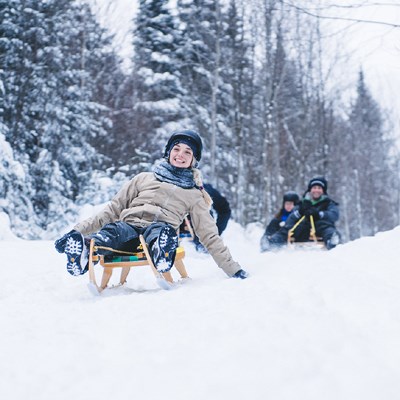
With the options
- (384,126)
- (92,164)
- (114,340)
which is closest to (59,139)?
(92,164)

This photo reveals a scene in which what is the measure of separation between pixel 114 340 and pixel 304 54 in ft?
50.4

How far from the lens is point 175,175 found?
3631 mm

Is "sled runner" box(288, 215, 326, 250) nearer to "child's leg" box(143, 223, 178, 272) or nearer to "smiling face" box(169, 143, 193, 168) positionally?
"smiling face" box(169, 143, 193, 168)

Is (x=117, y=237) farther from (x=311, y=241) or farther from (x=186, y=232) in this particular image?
(x=311, y=241)

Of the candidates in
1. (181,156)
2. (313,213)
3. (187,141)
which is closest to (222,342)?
(181,156)

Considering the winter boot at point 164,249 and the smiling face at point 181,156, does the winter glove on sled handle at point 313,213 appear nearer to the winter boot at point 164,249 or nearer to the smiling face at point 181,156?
the smiling face at point 181,156

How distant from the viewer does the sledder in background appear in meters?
2.95

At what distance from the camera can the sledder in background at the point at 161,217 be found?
2945 mm

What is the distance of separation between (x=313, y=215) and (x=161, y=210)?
3890mm

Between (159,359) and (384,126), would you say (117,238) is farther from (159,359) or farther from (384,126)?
(384,126)

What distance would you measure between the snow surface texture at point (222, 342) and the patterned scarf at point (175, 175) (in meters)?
1.12

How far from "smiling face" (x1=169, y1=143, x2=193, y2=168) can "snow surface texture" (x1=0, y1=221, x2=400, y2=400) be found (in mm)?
1320

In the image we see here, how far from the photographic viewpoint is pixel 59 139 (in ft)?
34.9

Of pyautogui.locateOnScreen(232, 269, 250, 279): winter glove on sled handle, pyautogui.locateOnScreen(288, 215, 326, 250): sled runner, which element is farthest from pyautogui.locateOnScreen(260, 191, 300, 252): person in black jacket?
pyautogui.locateOnScreen(232, 269, 250, 279): winter glove on sled handle
